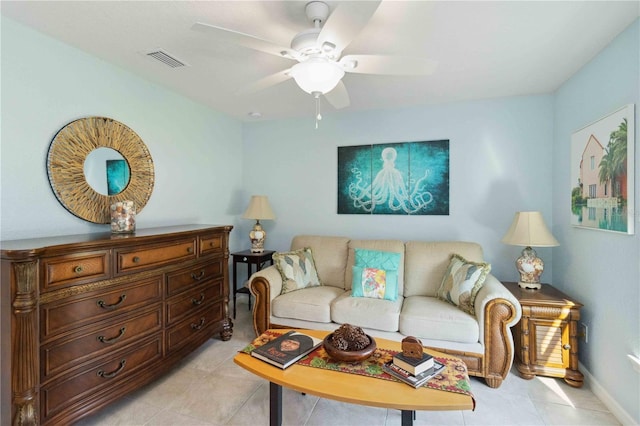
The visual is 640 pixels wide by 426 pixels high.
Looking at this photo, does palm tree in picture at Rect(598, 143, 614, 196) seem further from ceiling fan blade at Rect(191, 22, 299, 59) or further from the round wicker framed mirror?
the round wicker framed mirror

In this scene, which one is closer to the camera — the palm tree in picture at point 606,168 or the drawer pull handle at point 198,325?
the palm tree in picture at point 606,168

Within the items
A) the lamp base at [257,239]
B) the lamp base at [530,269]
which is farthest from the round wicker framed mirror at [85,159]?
the lamp base at [530,269]

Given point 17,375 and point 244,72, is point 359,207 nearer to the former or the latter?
point 244,72

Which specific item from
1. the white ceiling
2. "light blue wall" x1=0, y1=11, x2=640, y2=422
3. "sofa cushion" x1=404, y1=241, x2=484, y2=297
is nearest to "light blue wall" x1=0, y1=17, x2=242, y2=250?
"light blue wall" x1=0, y1=11, x2=640, y2=422

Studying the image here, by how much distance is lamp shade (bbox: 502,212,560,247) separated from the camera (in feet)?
8.48

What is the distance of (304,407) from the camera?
6.77ft

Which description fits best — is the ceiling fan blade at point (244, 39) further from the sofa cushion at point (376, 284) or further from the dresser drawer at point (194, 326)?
the dresser drawer at point (194, 326)

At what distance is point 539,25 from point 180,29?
7.29 feet

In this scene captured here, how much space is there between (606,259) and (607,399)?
0.93m

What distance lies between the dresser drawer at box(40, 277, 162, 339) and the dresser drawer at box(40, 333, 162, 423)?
275 millimetres

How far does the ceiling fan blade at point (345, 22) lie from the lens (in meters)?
1.17

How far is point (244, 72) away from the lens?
8.34 feet

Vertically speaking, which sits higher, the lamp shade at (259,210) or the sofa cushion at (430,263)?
the lamp shade at (259,210)

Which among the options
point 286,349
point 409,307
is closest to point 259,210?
point 409,307
